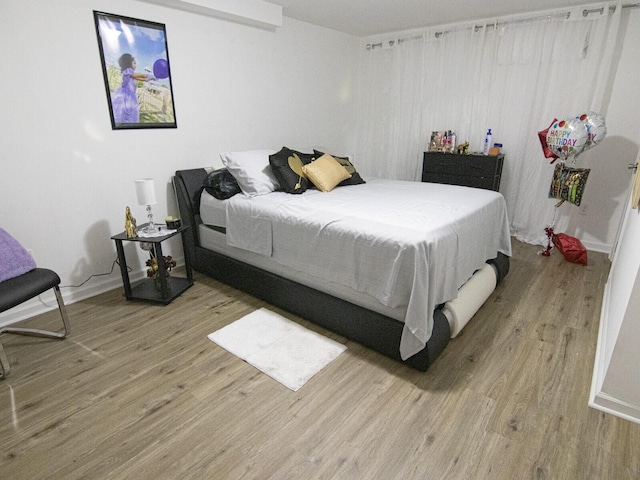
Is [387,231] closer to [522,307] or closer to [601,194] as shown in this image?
[522,307]

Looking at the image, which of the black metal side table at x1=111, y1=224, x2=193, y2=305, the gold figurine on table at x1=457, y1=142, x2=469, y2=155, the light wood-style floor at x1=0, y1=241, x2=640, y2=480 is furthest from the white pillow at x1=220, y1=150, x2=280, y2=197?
the gold figurine on table at x1=457, y1=142, x2=469, y2=155

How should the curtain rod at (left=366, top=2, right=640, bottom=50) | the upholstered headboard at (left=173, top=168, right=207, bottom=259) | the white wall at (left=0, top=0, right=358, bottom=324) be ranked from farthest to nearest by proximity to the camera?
1. the curtain rod at (left=366, top=2, right=640, bottom=50)
2. the upholstered headboard at (left=173, top=168, right=207, bottom=259)
3. the white wall at (left=0, top=0, right=358, bottom=324)

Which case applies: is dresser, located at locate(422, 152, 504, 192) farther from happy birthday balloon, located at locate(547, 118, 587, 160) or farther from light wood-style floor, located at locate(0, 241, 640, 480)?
light wood-style floor, located at locate(0, 241, 640, 480)

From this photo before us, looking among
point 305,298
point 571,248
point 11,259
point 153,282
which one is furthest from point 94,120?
point 571,248

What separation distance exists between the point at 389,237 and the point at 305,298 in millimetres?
777

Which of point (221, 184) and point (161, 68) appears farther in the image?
point (221, 184)

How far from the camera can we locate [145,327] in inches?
92.9

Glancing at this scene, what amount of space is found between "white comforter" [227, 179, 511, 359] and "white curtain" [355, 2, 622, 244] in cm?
137

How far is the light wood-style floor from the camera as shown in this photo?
142 centimetres

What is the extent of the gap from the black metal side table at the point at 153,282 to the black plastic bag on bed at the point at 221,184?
41 cm

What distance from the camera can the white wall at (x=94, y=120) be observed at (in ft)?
7.36

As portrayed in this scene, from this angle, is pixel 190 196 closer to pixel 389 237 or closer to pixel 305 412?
pixel 389 237

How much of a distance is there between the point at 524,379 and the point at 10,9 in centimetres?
366

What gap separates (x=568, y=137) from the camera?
311 cm
